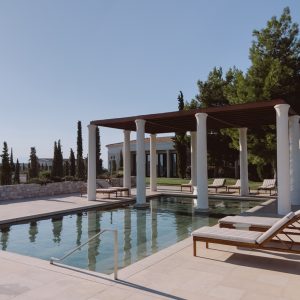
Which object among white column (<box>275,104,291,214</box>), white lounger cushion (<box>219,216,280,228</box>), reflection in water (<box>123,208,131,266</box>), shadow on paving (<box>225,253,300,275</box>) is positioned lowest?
reflection in water (<box>123,208,131,266</box>)

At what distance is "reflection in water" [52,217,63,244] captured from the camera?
422 inches

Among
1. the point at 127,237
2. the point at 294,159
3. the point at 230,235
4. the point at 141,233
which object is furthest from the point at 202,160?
the point at 230,235

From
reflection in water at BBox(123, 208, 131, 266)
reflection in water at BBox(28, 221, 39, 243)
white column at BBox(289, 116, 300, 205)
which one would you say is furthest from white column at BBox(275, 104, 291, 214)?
reflection in water at BBox(28, 221, 39, 243)

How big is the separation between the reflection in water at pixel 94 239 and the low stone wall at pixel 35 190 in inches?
284

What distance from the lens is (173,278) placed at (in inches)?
242

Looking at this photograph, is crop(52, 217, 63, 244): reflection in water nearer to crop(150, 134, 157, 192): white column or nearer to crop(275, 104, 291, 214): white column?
crop(275, 104, 291, 214): white column

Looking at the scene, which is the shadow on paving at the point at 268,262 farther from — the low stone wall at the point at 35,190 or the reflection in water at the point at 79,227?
the low stone wall at the point at 35,190

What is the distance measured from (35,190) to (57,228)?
10218 mm

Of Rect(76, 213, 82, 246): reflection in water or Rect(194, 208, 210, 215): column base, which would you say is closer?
Rect(76, 213, 82, 246): reflection in water

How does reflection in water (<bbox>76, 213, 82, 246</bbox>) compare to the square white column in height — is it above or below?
below

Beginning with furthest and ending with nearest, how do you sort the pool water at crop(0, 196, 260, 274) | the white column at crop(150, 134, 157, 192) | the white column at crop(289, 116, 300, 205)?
the white column at crop(150, 134, 157, 192) → the white column at crop(289, 116, 300, 205) → the pool water at crop(0, 196, 260, 274)

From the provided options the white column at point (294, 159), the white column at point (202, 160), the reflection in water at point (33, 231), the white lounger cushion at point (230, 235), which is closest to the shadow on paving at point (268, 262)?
the white lounger cushion at point (230, 235)

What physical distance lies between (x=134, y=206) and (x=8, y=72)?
9.96m

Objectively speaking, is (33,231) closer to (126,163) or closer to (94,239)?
(94,239)
